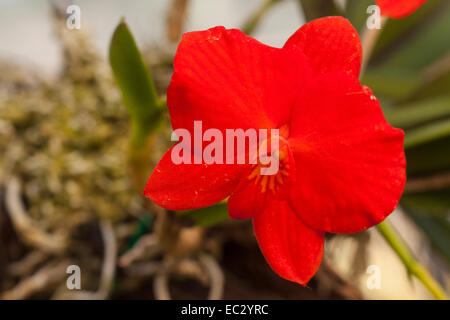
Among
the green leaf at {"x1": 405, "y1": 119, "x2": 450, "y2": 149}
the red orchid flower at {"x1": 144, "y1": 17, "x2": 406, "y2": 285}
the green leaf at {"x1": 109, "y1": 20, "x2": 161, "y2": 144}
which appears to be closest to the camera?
the red orchid flower at {"x1": 144, "y1": 17, "x2": 406, "y2": 285}

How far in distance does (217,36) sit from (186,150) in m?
0.05

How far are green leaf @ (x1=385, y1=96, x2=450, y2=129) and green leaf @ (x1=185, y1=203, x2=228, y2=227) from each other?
28cm

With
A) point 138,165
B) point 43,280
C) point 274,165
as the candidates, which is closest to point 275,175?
point 274,165

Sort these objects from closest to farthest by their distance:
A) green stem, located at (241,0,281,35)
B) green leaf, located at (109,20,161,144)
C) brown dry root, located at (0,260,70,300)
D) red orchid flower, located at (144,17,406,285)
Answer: red orchid flower, located at (144,17,406,285) → green leaf, located at (109,20,161,144) → brown dry root, located at (0,260,70,300) → green stem, located at (241,0,281,35)

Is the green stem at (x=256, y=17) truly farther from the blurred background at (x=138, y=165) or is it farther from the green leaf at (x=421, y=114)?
the green leaf at (x=421, y=114)

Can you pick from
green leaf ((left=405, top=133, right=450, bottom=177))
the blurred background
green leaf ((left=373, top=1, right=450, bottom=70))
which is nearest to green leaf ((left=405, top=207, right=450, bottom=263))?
the blurred background

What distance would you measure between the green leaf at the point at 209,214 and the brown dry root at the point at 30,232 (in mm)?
331

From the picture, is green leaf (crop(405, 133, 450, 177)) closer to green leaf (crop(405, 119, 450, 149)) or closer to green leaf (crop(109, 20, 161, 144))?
green leaf (crop(405, 119, 450, 149))

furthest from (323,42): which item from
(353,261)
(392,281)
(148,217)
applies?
(392,281)

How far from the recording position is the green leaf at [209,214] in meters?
0.30

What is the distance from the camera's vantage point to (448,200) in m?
0.47

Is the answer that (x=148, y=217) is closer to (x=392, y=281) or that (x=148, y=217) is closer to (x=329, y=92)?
(x=329, y=92)

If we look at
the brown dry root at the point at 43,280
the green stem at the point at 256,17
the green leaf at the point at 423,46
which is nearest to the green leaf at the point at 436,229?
the green leaf at the point at 423,46

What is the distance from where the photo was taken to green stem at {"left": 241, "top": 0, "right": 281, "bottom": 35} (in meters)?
0.62
